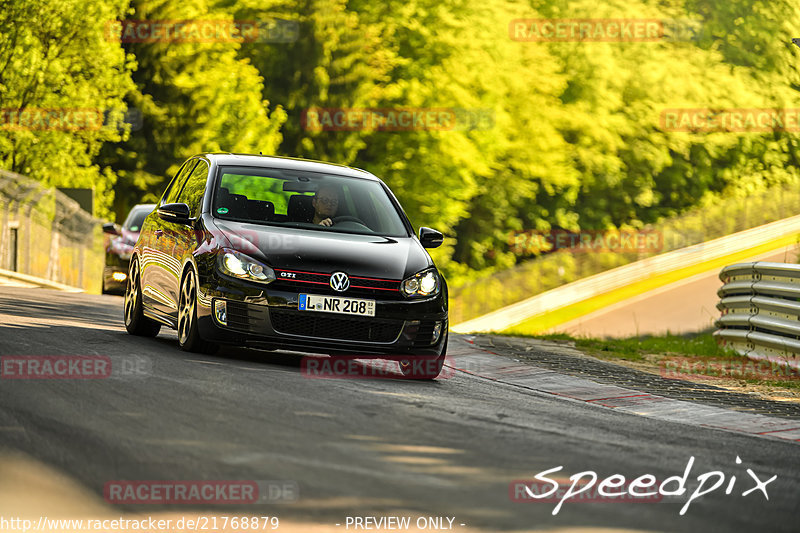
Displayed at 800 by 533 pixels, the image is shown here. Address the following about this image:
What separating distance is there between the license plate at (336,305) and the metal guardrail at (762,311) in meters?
5.29

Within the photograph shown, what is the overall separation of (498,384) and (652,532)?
5.42 metres

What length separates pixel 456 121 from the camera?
53156mm

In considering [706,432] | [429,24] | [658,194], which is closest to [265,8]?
[429,24]

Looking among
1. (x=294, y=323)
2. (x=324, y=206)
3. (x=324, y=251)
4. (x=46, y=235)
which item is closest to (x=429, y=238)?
(x=324, y=206)

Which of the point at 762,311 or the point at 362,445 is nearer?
the point at 362,445

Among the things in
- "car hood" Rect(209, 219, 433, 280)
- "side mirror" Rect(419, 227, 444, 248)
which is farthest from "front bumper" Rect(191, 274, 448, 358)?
"side mirror" Rect(419, 227, 444, 248)

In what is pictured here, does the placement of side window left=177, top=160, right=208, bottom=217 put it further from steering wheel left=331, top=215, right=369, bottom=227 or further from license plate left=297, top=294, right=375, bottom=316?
license plate left=297, top=294, right=375, bottom=316

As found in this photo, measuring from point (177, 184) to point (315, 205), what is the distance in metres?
1.97

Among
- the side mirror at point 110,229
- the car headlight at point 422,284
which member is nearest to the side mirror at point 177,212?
the car headlight at point 422,284

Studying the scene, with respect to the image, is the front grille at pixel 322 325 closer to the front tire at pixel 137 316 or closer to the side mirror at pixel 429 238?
the side mirror at pixel 429 238

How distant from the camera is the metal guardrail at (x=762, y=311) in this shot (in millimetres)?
13477

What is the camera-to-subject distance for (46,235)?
28.8 meters

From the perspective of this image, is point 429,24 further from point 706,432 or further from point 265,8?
point 706,432

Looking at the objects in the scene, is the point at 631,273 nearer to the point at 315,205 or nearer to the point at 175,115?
the point at 175,115
